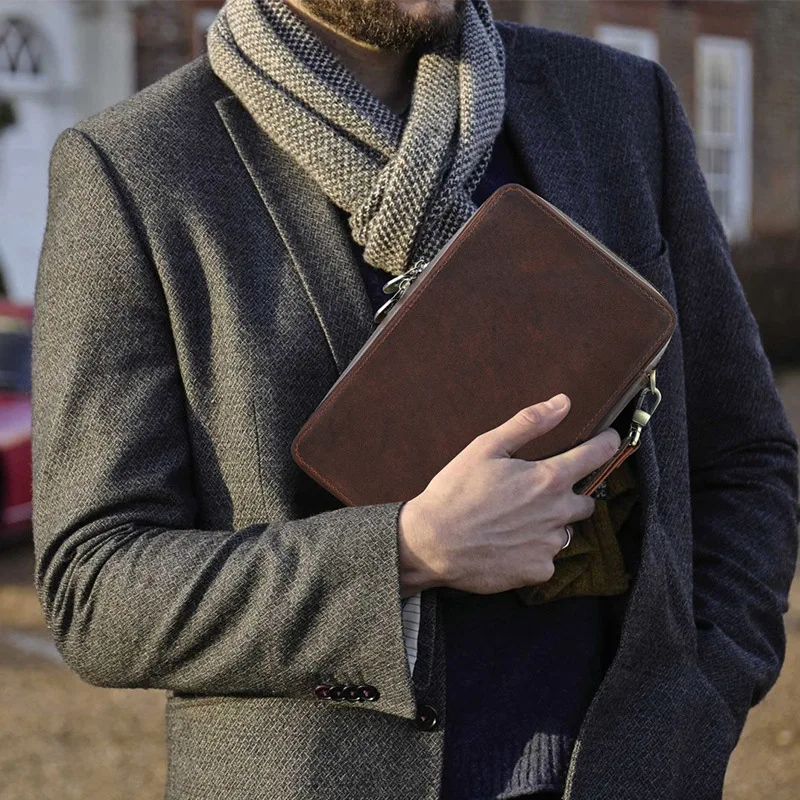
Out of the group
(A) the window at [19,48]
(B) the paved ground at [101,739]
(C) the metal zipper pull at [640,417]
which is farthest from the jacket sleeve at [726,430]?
(A) the window at [19,48]

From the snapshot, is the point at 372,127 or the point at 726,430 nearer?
the point at 372,127

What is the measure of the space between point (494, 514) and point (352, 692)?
300 millimetres

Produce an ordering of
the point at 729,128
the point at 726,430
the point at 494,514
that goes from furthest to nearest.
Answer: the point at 729,128, the point at 726,430, the point at 494,514

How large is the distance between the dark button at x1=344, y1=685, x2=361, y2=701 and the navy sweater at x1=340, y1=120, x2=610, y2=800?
149 millimetres

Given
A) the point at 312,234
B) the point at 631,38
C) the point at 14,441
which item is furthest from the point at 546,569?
the point at 631,38

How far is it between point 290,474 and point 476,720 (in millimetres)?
415

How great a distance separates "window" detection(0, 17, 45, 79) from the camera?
48.2 ft

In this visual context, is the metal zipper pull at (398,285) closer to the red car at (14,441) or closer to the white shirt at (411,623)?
the white shirt at (411,623)

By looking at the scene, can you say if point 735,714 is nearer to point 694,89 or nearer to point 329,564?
point 329,564

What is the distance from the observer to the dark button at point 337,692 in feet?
5.27

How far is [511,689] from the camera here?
172cm

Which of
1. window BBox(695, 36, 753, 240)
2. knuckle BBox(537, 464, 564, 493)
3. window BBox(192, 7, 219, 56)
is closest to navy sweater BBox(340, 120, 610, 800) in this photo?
knuckle BBox(537, 464, 564, 493)

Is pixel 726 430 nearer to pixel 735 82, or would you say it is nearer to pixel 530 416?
pixel 530 416

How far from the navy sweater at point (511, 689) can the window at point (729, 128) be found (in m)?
17.6
